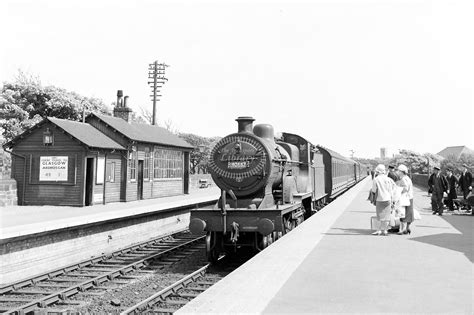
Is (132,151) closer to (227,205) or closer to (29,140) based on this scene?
(29,140)

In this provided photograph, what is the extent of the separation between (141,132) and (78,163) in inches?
206

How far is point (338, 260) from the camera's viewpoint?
6.18 m

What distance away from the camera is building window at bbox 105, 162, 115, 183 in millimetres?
16906

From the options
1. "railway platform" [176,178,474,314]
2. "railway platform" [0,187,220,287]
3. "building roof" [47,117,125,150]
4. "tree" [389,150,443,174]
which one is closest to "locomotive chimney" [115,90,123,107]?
"building roof" [47,117,125,150]

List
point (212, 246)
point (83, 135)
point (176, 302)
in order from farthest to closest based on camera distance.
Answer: point (83, 135)
point (212, 246)
point (176, 302)

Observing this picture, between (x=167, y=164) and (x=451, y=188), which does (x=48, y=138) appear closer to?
(x=167, y=164)

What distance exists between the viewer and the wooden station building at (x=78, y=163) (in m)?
15.8

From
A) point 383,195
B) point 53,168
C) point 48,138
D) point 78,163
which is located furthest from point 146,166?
point 383,195

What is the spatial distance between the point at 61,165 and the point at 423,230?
1363 cm

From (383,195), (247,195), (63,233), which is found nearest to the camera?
(383,195)

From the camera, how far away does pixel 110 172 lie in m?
17.2

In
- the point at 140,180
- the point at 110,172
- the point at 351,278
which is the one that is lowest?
the point at 351,278

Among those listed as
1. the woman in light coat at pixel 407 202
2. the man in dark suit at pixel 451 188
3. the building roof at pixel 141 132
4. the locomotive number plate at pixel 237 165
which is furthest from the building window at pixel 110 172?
the man in dark suit at pixel 451 188

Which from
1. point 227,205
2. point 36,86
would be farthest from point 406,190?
point 36,86
